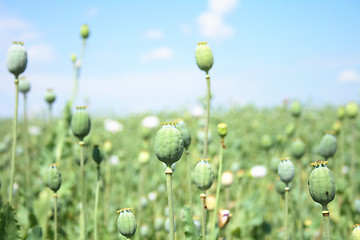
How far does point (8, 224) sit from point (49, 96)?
41.2 inches

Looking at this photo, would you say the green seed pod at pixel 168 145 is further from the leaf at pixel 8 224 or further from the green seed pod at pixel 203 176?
the leaf at pixel 8 224

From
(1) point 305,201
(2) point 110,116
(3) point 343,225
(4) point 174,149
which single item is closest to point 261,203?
(1) point 305,201

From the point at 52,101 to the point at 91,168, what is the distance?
1054 mm

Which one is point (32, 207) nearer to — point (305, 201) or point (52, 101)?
point (52, 101)

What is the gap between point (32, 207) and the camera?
188 centimetres

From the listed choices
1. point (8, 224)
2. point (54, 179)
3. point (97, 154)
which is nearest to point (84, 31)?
point (97, 154)

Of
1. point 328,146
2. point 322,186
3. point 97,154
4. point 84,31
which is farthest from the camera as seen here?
point 84,31

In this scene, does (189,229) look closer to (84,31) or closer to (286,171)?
(286,171)

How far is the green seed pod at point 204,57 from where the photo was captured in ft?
3.19

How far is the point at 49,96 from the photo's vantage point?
1.99 m

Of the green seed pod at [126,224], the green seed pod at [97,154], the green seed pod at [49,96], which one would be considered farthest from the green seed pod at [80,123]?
the green seed pod at [49,96]

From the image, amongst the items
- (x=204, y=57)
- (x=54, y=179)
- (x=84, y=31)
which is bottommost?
(x=54, y=179)

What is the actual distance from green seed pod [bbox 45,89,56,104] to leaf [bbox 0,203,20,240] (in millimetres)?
1019

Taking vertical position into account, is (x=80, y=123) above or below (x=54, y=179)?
above
